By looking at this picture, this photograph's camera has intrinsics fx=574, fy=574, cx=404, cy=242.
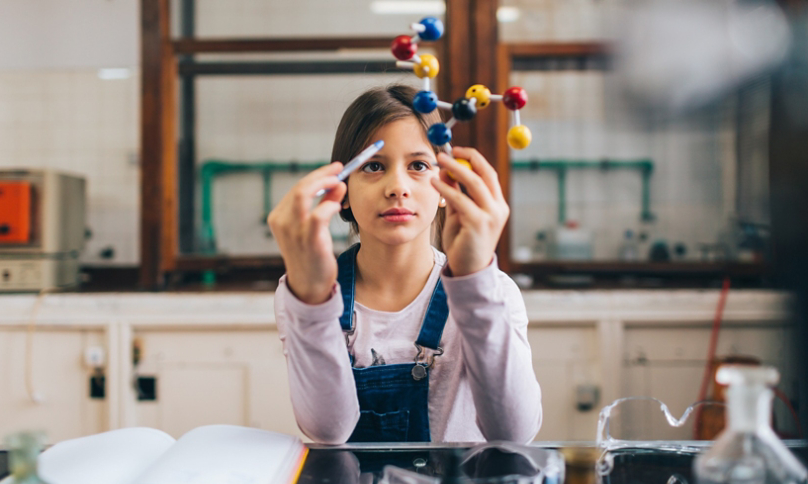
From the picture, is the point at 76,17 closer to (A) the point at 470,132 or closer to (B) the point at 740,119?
(A) the point at 470,132

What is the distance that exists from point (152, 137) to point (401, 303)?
1.64 metres

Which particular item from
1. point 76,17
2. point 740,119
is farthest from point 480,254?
point 76,17

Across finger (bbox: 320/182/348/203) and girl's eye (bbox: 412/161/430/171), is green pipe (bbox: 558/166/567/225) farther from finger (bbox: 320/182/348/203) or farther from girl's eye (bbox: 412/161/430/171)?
finger (bbox: 320/182/348/203)

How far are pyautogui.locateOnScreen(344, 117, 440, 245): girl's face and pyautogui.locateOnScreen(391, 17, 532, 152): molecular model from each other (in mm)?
160

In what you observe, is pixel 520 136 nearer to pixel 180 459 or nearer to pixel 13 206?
pixel 180 459

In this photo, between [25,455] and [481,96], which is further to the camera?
[481,96]

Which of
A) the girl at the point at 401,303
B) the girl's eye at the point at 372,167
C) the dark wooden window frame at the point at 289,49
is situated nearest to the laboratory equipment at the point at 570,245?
the dark wooden window frame at the point at 289,49

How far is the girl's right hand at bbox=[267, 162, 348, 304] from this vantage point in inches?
26.6

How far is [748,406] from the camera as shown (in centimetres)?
46

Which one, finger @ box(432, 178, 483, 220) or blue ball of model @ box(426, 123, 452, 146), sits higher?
blue ball of model @ box(426, 123, 452, 146)

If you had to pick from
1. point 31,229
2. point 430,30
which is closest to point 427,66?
point 430,30

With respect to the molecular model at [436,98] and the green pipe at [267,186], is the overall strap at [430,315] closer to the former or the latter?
the molecular model at [436,98]

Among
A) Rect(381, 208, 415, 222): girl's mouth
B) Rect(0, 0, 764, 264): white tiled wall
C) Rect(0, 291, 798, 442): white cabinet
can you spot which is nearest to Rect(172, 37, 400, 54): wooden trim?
Rect(0, 0, 764, 264): white tiled wall

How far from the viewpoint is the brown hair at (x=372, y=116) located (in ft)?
3.33
